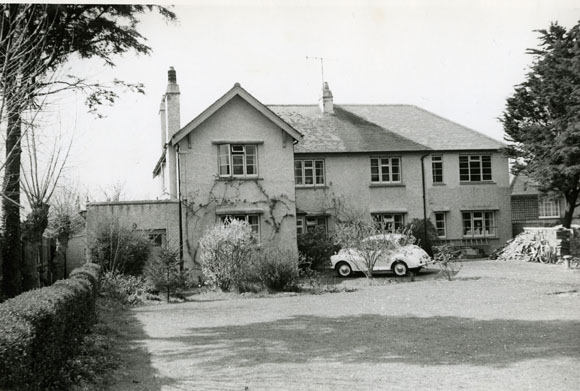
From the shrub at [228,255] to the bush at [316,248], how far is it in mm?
5680

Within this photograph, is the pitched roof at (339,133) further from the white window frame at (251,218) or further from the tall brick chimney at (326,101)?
the white window frame at (251,218)

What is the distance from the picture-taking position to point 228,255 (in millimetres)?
21047

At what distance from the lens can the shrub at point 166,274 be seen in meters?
19.8

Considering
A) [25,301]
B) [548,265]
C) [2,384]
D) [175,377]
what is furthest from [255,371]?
[548,265]

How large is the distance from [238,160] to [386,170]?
401 inches

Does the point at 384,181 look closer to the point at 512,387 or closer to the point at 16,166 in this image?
the point at 16,166

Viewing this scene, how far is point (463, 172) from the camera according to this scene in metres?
33.8

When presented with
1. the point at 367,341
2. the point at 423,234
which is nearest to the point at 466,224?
the point at 423,234

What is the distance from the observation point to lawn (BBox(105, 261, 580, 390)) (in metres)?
8.25

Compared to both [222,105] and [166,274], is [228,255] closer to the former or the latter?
[166,274]

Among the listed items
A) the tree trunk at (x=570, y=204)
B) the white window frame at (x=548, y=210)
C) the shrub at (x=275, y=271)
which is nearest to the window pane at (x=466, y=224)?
the tree trunk at (x=570, y=204)

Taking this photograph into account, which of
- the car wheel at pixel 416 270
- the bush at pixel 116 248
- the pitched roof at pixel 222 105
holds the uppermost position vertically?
the pitched roof at pixel 222 105

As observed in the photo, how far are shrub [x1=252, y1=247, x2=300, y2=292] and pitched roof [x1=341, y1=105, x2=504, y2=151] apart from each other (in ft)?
50.6

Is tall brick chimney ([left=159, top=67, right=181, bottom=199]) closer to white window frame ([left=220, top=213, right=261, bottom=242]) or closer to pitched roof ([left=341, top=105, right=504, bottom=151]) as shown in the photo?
white window frame ([left=220, top=213, right=261, bottom=242])
